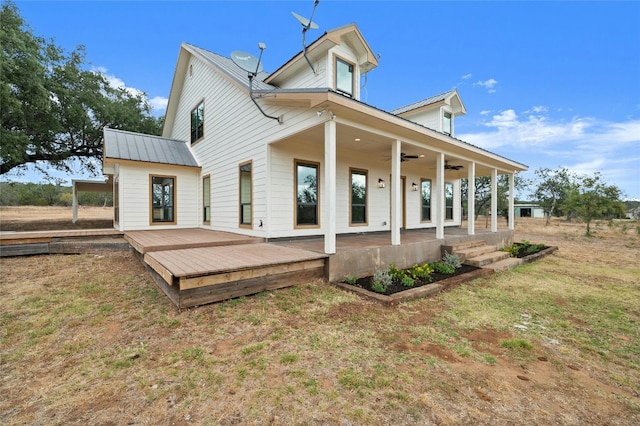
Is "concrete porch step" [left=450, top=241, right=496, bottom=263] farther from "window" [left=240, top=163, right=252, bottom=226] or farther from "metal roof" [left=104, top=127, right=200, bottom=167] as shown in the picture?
"metal roof" [left=104, top=127, right=200, bottom=167]

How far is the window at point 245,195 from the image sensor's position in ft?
25.1

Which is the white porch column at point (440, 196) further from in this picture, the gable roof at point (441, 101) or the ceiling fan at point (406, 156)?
the gable roof at point (441, 101)

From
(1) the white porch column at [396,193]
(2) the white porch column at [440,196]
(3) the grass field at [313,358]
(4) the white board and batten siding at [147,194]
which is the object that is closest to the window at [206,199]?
(4) the white board and batten siding at [147,194]

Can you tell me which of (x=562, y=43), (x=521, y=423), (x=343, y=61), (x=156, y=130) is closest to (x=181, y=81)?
(x=156, y=130)

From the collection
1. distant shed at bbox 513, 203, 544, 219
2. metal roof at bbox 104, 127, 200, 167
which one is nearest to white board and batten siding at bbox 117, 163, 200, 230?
metal roof at bbox 104, 127, 200, 167

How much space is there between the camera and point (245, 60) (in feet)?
22.4

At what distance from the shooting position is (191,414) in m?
1.88

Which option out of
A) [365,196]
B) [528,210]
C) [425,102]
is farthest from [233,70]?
[528,210]

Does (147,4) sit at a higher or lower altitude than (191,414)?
higher

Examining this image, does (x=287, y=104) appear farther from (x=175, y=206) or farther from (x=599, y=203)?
(x=599, y=203)

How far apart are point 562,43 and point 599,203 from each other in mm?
9404

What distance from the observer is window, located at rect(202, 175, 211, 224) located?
9.94 meters

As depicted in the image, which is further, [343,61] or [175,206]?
[175,206]

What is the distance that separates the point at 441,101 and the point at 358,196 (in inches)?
205
